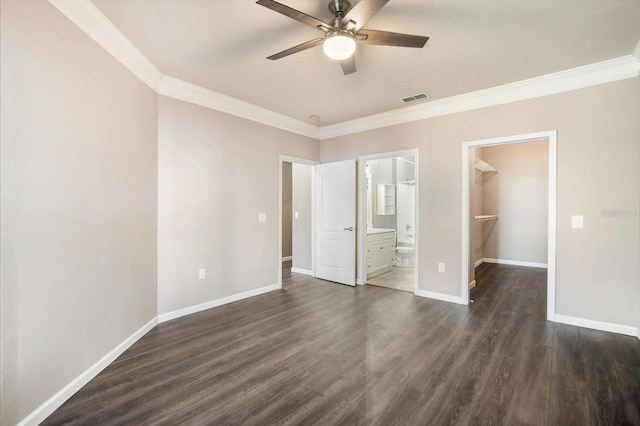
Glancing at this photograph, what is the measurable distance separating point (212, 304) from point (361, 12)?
3.60 metres

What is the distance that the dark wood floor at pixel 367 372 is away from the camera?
1.81 m

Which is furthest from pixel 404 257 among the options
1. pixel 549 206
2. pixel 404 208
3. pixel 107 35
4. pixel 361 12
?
pixel 107 35

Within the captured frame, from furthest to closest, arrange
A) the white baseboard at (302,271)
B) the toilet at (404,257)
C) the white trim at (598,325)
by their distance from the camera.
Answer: the toilet at (404,257) → the white baseboard at (302,271) → the white trim at (598,325)

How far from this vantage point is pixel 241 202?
411 cm

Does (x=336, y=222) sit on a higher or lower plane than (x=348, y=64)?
lower

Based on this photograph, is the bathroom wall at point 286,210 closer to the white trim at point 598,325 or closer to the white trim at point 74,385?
the white trim at point 74,385

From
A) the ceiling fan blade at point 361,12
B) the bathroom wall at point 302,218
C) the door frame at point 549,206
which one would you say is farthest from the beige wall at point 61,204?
the door frame at point 549,206

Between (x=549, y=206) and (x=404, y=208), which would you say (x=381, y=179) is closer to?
(x=404, y=208)

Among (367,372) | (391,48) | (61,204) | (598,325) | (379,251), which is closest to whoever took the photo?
(61,204)

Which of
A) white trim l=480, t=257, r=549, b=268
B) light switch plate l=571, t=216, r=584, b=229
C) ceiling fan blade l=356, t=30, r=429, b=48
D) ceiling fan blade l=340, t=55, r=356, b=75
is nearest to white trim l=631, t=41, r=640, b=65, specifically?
light switch plate l=571, t=216, r=584, b=229

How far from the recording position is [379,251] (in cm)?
555

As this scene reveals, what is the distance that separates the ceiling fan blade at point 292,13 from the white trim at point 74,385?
2739 mm

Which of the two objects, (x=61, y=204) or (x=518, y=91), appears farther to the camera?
(x=518, y=91)

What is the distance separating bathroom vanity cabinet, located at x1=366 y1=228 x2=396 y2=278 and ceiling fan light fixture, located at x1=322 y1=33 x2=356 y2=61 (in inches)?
140
